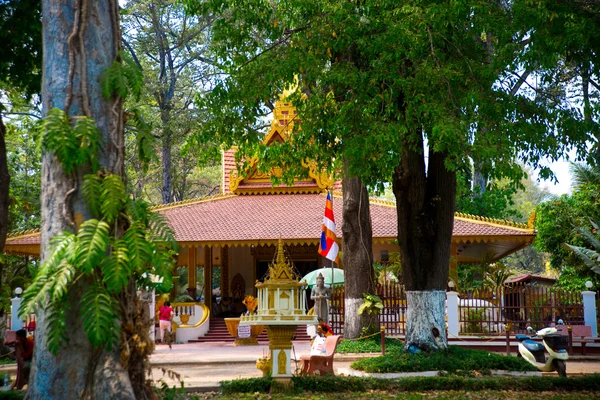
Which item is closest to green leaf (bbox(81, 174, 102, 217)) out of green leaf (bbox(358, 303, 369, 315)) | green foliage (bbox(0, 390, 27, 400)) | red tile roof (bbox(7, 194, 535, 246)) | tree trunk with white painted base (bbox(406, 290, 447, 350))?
green foliage (bbox(0, 390, 27, 400))

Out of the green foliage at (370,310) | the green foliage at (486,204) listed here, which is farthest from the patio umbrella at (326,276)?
the green foliage at (486,204)

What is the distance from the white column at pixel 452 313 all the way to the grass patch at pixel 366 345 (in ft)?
6.64

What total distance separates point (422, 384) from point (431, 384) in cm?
15

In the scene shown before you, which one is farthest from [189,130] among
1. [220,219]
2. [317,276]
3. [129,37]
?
[317,276]

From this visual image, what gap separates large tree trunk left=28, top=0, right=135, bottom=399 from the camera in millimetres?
6047

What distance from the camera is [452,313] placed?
1991 cm

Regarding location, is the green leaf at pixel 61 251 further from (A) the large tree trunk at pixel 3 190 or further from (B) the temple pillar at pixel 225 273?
(B) the temple pillar at pixel 225 273

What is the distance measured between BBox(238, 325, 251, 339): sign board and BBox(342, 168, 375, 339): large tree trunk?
3.56 metres

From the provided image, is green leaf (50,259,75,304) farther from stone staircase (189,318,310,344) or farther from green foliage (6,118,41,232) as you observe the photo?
green foliage (6,118,41,232)

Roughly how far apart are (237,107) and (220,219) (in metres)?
11.8

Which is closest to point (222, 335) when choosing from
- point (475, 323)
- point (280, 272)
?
point (475, 323)

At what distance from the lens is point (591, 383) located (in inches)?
434

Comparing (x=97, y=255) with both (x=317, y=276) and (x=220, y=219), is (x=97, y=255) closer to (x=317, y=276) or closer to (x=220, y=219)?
(x=317, y=276)

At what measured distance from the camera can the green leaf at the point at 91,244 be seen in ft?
19.1
